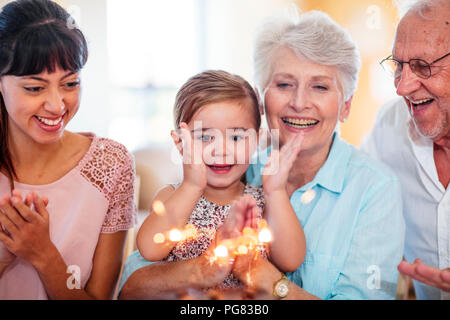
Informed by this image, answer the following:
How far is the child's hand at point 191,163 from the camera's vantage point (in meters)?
1.15

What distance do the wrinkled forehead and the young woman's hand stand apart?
45.8 inches

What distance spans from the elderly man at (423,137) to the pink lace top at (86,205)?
881 mm

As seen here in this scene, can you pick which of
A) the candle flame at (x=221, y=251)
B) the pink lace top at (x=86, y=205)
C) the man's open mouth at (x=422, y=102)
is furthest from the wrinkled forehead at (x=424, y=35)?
the pink lace top at (x=86, y=205)

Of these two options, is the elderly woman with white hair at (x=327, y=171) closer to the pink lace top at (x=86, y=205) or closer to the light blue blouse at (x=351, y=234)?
the light blue blouse at (x=351, y=234)

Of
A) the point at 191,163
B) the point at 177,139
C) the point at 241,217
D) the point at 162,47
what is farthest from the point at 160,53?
the point at 241,217

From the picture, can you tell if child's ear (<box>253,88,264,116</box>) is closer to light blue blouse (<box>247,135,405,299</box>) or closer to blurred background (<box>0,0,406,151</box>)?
blurred background (<box>0,0,406,151</box>)

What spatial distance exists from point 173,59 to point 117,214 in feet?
1.78

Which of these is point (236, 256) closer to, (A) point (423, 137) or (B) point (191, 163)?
(B) point (191, 163)

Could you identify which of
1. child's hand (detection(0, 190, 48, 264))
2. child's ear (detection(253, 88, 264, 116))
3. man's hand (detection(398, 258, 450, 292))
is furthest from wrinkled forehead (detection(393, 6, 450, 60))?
child's hand (detection(0, 190, 48, 264))

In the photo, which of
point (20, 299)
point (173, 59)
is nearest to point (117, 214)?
point (20, 299)

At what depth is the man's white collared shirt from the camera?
1.45 meters

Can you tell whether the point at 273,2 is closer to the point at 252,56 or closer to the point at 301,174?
the point at 252,56

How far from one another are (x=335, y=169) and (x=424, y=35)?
50cm
